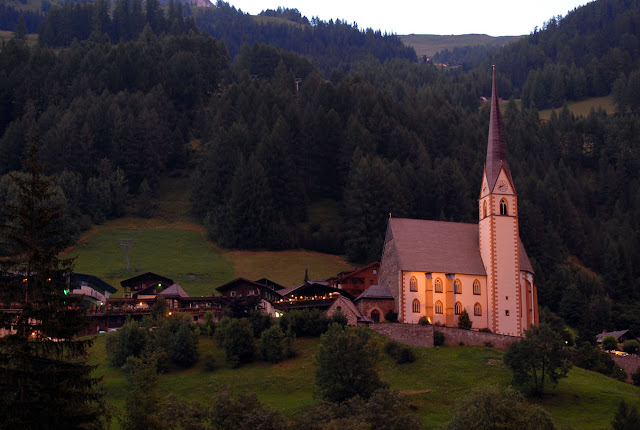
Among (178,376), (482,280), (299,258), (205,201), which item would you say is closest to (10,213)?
(178,376)

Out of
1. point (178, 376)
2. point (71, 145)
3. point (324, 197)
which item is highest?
point (71, 145)

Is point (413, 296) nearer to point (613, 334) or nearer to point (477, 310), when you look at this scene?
point (477, 310)

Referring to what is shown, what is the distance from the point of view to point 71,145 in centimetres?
13375

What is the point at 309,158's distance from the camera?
13475cm

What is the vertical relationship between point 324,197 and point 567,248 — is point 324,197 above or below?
above

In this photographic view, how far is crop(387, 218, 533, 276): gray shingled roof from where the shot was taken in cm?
8275

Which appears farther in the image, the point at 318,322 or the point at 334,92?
the point at 334,92

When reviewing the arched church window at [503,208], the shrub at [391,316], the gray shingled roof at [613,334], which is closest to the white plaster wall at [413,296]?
the shrub at [391,316]

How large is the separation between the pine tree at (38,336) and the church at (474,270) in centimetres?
5376

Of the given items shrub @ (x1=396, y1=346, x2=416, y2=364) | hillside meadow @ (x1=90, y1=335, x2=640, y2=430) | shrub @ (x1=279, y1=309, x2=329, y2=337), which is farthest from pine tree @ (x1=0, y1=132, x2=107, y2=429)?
shrub @ (x1=279, y1=309, x2=329, y2=337)

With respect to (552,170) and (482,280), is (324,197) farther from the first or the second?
(482,280)

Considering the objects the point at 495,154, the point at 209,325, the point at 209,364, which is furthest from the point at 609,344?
the point at 209,364

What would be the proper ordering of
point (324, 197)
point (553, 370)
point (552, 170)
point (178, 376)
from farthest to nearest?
point (552, 170), point (324, 197), point (178, 376), point (553, 370)

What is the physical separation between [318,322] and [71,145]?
249ft
